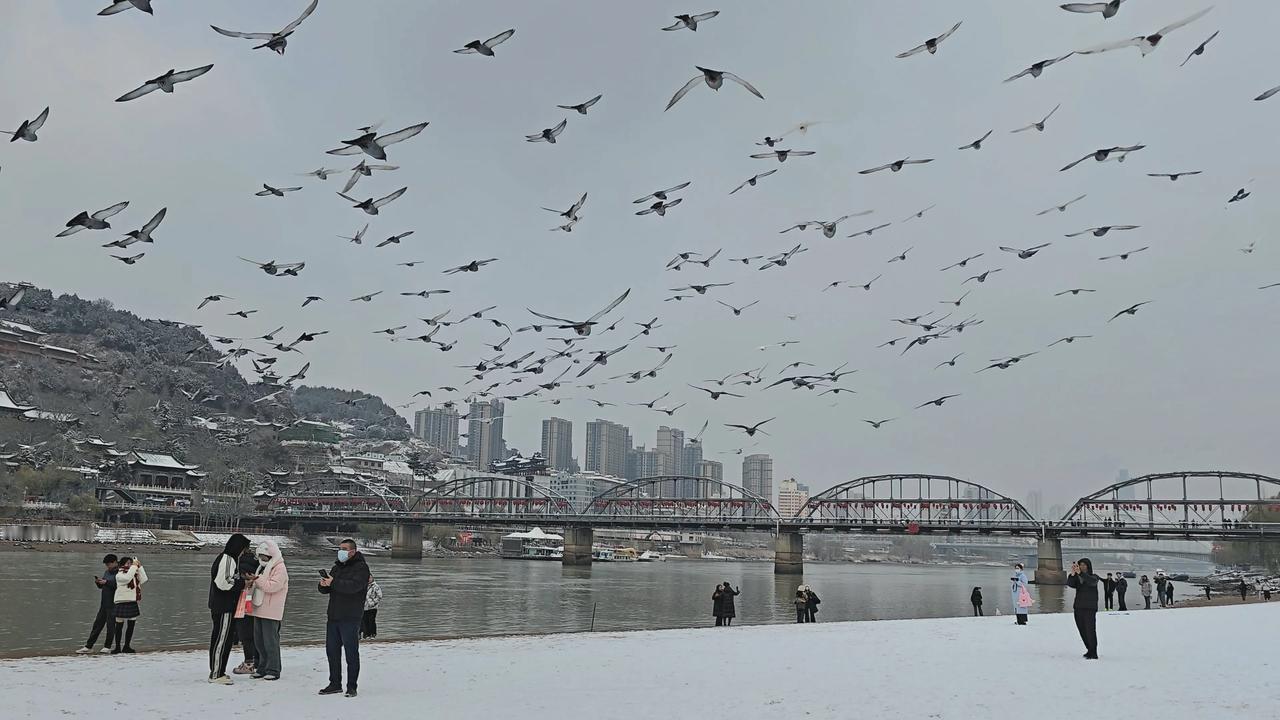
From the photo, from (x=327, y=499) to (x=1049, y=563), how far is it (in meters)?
102

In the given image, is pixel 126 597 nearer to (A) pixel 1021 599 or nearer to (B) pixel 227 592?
(B) pixel 227 592

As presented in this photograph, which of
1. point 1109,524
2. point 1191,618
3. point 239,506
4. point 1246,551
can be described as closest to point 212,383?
point 239,506

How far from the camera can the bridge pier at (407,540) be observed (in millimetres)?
110375

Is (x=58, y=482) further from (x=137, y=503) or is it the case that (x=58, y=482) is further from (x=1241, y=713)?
(x=1241, y=713)

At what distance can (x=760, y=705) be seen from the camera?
9.35m

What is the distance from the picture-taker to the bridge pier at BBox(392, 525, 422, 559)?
362ft

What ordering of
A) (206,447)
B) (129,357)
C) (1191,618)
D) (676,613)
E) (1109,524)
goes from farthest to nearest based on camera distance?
(129,357) < (206,447) < (1109,524) < (676,613) < (1191,618)

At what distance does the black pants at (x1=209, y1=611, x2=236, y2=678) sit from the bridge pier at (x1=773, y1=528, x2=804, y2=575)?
88111mm

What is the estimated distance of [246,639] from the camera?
1054 centimetres

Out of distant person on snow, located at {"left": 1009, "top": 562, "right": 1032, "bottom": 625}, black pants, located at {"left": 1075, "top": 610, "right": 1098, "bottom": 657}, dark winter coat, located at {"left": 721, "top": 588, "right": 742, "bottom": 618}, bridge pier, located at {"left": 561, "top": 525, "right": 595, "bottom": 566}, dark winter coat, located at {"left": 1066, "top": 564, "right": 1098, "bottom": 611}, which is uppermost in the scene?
dark winter coat, located at {"left": 1066, "top": 564, "right": 1098, "bottom": 611}

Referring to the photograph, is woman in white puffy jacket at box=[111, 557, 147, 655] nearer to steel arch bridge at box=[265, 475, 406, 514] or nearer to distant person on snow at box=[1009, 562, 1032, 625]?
distant person on snow at box=[1009, 562, 1032, 625]

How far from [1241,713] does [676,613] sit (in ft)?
102

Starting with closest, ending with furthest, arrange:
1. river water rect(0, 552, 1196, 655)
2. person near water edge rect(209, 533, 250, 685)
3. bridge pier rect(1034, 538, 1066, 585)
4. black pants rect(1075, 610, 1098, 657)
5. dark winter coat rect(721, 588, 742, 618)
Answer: person near water edge rect(209, 533, 250, 685) → black pants rect(1075, 610, 1098, 657) → dark winter coat rect(721, 588, 742, 618) → river water rect(0, 552, 1196, 655) → bridge pier rect(1034, 538, 1066, 585)

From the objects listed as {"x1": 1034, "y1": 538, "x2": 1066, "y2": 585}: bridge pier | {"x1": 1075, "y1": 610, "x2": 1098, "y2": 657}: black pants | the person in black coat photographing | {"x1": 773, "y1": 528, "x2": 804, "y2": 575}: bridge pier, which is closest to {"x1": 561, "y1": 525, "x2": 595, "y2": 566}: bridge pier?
{"x1": 773, "y1": 528, "x2": 804, "y2": 575}: bridge pier
